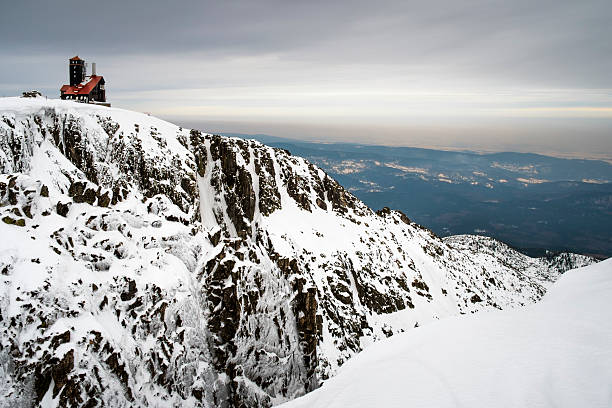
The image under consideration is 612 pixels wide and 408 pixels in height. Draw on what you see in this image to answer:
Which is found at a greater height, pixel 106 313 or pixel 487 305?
pixel 106 313

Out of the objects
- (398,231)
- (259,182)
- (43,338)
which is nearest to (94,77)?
(259,182)

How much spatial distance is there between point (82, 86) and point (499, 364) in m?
82.3

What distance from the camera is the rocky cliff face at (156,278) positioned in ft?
72.9

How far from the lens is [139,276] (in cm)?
2766

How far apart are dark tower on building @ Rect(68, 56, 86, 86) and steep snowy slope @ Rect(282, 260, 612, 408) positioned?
80985 mm

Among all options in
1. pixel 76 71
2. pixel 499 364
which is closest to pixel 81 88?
pixel 76 71

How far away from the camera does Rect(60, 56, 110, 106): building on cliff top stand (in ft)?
213

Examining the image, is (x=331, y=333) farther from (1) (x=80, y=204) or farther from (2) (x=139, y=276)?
(1) (x=80, y=204)

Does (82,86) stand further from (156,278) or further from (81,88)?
(156,278)

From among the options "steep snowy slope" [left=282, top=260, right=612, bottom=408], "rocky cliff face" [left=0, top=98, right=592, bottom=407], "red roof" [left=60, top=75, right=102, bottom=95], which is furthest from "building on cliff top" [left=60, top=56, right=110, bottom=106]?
"steep snowy slope" [left=282, top=260, right=612, bottom=408]

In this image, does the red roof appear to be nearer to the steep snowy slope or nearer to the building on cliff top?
the building on cliff top

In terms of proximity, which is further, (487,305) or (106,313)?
(487,305)

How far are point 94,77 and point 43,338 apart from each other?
214 feet

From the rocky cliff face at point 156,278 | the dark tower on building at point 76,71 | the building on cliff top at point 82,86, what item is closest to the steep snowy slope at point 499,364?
the rocky cliff face at point 156,278
